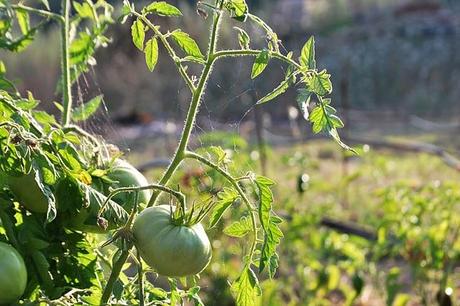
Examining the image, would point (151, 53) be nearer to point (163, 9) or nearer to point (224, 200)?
point (163, 9)

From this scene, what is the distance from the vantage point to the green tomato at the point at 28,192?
2.82 ft

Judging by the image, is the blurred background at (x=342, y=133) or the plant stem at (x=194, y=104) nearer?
the plant stem at (x=194, y=104)

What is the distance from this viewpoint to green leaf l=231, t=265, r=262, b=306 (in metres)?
0.89

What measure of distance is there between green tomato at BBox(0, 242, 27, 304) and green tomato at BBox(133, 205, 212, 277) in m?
0.11

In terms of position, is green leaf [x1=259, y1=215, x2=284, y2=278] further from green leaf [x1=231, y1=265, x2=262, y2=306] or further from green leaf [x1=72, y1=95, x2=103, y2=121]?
green leaf [x1=72, y1=95, x2=103, y2=121]

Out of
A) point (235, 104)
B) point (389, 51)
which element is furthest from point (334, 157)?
point (389, 51)

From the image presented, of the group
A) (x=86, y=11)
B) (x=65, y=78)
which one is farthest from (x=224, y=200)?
(x=86, y=11)

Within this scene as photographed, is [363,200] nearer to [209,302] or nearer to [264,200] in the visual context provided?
[209,302]

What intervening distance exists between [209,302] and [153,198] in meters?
2.37

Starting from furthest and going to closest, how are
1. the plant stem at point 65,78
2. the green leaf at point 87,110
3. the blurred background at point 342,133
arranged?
the blurred background at point 342,133 → the green leaf at point 87,110 → the plant stem at point 65,78

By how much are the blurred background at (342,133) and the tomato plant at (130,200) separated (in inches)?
7.2

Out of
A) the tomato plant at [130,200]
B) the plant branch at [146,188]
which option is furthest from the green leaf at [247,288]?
the plant branch at [146,188]

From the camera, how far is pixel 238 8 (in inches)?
32.7

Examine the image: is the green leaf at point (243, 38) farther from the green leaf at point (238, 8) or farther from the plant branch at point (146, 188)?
the plant branch at point (146, 188)
